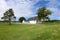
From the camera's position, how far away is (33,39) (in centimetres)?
1249

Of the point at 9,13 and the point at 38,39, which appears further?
the point at 9,13

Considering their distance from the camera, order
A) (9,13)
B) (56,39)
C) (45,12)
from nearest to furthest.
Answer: (56,39), (9,13), (45,12)

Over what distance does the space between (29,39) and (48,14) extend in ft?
192

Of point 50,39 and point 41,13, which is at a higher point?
point 41,13

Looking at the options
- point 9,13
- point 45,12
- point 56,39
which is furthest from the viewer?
point 45,12

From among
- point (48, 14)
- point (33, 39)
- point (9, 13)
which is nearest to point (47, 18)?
point (48, 14)

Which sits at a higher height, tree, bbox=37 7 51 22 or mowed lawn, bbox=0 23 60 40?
tree, bbox=37 7 51 22

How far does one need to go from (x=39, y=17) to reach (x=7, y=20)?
17550 millimetres

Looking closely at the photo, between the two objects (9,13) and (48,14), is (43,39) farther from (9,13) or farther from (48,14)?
(48,14)

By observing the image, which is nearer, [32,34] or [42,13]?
[32,34]

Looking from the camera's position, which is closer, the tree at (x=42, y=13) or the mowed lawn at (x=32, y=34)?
the mowed lawn at (x=32, y=34)

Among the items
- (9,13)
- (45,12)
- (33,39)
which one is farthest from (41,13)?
(33,39)

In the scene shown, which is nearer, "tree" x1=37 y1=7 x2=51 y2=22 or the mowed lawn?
the mowed lawn

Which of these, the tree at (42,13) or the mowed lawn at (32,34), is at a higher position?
the tree at (42,13)
